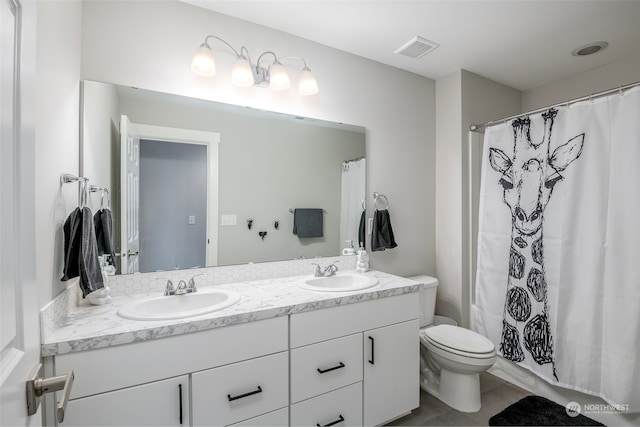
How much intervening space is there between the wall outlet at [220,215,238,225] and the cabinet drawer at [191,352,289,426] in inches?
31.8

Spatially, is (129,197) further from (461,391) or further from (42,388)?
(461,391)

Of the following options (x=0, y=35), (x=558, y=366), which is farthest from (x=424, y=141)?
(x=0, y=35)

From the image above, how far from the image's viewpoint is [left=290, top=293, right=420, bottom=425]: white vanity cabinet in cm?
149

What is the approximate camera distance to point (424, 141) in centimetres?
266

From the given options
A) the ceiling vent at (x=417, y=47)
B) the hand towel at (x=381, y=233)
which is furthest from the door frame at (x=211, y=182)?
the ceiling vent at (x=417, y=47)

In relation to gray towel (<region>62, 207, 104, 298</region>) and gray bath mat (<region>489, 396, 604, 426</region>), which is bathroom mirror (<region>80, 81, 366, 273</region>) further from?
gray bath mat (<region>489, 396, 604, 426</region>)

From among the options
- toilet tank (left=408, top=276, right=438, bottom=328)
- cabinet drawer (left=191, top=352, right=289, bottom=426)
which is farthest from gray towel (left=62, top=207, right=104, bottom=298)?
toilet tank (left=408, top=276, right=438, bottom=328)

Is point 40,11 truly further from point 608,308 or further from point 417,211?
point 608,308

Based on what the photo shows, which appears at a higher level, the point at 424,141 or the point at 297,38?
the point at 297,38

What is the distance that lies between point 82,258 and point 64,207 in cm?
25

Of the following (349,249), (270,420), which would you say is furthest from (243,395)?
(349,249)

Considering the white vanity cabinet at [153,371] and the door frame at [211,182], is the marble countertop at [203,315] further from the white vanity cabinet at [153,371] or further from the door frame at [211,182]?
the door frame at [211,182]

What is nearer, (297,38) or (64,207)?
(64,207)

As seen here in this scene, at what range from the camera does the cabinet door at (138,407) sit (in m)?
1.08
